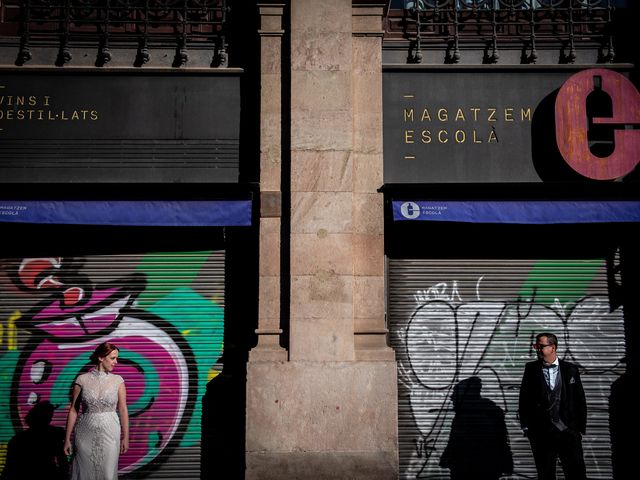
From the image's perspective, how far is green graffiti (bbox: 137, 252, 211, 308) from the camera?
9930 mm

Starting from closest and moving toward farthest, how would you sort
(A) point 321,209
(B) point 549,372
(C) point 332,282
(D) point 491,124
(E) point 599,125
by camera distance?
1. (B) point 549,372
2. (C) point 332,282
3. (A) point 321,209
4. (E) point 599,125
5. (D) point 491,124

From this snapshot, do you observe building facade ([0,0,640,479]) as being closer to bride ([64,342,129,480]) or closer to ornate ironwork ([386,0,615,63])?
ornate ironwork ([386,0,615,63])

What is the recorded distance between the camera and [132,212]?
936 cm

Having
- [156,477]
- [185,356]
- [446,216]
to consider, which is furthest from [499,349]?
[156,477]

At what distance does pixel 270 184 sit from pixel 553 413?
4456mm

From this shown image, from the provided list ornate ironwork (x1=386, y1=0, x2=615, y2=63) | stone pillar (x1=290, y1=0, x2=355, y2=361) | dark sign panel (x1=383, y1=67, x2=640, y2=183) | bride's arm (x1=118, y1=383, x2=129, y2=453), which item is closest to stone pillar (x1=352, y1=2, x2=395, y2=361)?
stone pillar (x1=290, y1=0, x2=355, y2=361)

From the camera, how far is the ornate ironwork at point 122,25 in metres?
10.2

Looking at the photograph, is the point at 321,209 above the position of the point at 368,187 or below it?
below

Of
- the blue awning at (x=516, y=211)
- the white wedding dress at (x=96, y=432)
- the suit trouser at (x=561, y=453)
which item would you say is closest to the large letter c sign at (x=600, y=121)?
the blue awning at (x=516, y=211)

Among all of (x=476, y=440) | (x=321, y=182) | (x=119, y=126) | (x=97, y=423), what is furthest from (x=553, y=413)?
(x=119, y=126)

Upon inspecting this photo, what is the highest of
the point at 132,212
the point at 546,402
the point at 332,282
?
the point at 132,212

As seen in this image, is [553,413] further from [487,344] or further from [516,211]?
[516,211]

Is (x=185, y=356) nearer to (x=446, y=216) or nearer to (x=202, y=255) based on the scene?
(x=202, y=255)

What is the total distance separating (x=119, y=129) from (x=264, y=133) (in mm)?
2040
